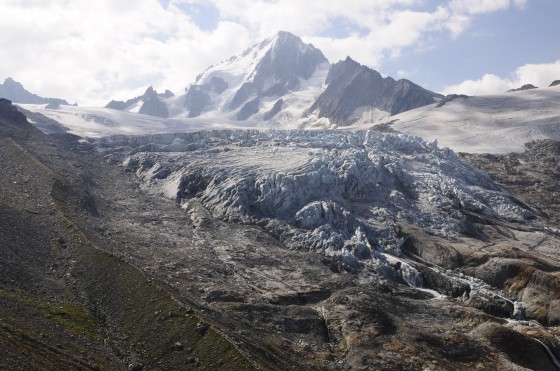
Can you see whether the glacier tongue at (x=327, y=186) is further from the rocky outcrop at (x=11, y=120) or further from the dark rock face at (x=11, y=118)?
the dark rock face at (x=11, y=118)

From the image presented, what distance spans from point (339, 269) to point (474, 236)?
106 ft

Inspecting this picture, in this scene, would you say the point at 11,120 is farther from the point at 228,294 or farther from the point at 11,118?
the point at 228,294

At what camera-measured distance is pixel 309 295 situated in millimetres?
66500

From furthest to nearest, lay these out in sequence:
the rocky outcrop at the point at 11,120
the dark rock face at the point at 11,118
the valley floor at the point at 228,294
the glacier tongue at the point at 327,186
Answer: the dark rock face at the point at 11,118, the rocky outcrop at the point at 11,120, the glacier tongue at the point at 327,186, the valley floor at the point at 228,294

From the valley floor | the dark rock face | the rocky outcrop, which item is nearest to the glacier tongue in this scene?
the valley floor

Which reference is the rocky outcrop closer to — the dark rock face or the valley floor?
the dark rock face

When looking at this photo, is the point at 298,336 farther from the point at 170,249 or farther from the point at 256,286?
the point at 170,249

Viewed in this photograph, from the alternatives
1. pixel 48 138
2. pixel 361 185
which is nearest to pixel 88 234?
pixel 361 185

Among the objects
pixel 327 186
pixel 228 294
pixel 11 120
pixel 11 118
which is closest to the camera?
pixel 228 294

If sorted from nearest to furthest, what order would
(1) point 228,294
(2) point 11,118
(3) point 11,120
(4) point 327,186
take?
(1) point 228,294 < (4) point 327,186 < (3) point 11,120 < (2) point 11,118

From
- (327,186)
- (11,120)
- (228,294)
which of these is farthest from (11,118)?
(228,294)

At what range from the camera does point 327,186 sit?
339ft

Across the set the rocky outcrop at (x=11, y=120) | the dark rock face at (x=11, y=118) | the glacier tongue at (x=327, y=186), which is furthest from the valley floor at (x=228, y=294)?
the dark rock face at (x=11, y=118)

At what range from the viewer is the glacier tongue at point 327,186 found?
299 ft
